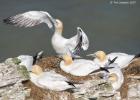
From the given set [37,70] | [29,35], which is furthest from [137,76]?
[29,35]

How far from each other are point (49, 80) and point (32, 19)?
3.73 feet

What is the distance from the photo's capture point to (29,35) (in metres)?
11.8

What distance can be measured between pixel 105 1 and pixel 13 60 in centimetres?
455

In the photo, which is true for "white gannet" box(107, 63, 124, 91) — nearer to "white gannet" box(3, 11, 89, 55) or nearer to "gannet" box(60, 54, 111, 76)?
"gannet" box(60, 54, 111, 76)

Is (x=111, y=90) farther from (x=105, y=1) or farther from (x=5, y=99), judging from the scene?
(x=105, y=1)

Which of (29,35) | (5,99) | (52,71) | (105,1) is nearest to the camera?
(5,99)

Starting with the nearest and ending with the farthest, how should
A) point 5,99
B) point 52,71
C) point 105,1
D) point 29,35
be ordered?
point 5,99 → point 52,71 → point 29,35 → point 105,1

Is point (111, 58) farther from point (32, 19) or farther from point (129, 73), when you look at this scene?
point (32, 19)

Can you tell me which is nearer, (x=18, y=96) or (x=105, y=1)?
(x=18, y=96)

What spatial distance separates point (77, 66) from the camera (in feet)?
27.7

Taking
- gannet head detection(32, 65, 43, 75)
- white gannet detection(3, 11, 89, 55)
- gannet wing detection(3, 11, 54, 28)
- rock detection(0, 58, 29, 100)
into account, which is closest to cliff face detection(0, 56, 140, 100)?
rock detection(0, 58, 29, 100)

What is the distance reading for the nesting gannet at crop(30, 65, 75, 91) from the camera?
8.00 meters

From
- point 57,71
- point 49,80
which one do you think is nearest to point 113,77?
point 57,71

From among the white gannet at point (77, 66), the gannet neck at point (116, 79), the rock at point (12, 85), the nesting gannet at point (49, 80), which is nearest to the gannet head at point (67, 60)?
the white gannet at point (77, 66)
